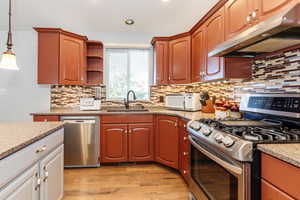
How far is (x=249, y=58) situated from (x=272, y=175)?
141cm

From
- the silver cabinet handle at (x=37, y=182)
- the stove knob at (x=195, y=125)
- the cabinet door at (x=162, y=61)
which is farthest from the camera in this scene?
the cabinet door at (x=162, y=61)

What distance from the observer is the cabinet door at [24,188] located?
969 millimetres

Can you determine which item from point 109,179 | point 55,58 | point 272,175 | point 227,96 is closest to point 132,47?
point 55,58

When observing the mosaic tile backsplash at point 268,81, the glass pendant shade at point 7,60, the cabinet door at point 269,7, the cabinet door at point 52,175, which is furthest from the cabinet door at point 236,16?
the glass pendant shade at point 7,60

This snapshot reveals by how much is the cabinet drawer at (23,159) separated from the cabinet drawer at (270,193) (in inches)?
51.0

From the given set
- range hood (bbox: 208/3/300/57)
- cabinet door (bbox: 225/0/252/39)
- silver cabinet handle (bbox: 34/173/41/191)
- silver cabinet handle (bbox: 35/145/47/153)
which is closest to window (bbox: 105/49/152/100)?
cabinet door (bbox: 225/0/252/39)

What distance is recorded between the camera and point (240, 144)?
1.04 m

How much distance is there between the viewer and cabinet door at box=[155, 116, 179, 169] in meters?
2.62

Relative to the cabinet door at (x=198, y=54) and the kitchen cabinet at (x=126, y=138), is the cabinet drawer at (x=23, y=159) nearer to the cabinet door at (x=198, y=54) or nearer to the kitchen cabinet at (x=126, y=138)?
the kitchen cabinet at (x=126, y=138)

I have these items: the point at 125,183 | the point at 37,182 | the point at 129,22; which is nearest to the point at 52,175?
the point at 37,182

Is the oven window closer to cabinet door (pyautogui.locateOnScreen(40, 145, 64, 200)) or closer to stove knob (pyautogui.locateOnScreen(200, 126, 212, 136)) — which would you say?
stove knob (pyautogui.locateOnScreen(200, 126, 212, 136))

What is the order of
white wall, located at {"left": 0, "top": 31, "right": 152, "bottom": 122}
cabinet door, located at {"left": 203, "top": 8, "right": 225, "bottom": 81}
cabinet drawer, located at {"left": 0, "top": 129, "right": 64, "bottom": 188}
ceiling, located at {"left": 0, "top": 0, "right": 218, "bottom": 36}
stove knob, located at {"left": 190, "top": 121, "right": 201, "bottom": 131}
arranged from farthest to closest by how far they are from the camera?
white wall, located at {"left": 0, "top": 31, "right": 152, "bottom": 122} < ceiling, located at {"left": 0, "top": 0, "right": 218, "bottom": 36} < cabinet door, located at {"left": 203, "top": 8, "right": 225, "bottom": 81} < stove knob, located at {"left": 190, "top": 121, "right": 201, "bottom": 131} < cabinet drawer, located at {"left": 0, "top": 129, "right": 64, "bottom": 188}

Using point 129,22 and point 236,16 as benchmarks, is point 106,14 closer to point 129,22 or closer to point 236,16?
point 129,22

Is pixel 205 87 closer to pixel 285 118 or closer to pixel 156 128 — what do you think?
pixel 156 128
